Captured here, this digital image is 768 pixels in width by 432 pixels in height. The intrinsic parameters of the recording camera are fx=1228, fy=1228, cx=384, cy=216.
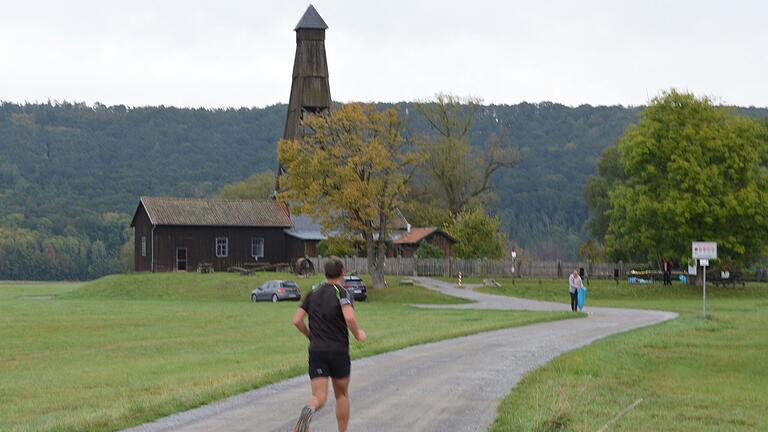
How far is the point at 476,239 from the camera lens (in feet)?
297

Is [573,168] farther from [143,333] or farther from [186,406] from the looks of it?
[186,406]

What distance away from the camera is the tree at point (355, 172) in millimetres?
68375

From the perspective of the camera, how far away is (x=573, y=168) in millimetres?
197750

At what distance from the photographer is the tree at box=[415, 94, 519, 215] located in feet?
346

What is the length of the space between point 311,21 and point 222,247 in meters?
18.2

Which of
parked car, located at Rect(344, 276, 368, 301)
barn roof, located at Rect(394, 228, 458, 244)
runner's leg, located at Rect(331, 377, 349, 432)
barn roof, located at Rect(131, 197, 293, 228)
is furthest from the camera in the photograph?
barn roof, located at Rect(394, 228, 458, 244)

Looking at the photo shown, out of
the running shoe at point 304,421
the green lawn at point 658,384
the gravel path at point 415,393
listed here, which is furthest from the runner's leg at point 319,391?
the green lawn at point 658,384

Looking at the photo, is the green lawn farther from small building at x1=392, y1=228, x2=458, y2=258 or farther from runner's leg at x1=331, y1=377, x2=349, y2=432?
small building at x1=392, y1=228, x2=458, y2=258

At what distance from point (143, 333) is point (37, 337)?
11.5 ft

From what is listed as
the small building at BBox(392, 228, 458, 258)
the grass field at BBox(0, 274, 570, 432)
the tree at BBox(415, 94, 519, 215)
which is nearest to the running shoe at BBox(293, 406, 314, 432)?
the grass field at BBox(0, 274, 570, 432)

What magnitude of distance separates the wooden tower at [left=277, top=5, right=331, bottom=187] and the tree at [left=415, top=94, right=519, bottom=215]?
48.6 ft

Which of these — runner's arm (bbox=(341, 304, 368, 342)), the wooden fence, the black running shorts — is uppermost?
runner's arm (bbox=(341, 304, 368, 342))

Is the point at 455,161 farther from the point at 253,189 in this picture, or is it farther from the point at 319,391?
the point at 319,391

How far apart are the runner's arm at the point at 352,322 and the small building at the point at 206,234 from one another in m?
73.2
